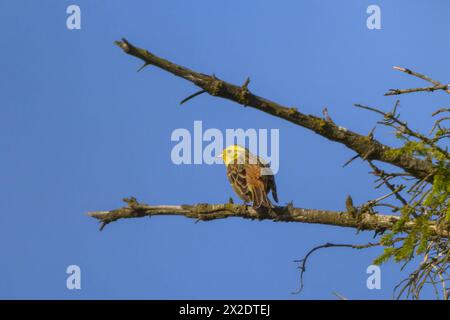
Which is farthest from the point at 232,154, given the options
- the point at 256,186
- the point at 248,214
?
the point at 248,214

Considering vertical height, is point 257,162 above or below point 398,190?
above

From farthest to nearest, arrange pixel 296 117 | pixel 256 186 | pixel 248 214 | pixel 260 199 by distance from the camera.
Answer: pixel 256 186 → pixel 260 199 → pixel 248 214 → pixel 296 117

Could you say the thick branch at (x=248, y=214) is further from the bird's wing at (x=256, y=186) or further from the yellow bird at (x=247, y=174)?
the yellow bird at (x=247, y=174)

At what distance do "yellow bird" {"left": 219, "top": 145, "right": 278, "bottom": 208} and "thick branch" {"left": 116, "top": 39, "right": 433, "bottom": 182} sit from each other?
2413 millimetres

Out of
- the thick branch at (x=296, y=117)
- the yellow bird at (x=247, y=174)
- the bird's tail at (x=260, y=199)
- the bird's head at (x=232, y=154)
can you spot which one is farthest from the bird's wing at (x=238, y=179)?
the thick branch at (x=296, y=117)

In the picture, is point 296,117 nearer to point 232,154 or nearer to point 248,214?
point 248,214

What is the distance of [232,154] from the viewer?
29.6 feet

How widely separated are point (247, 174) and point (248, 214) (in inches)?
73.2

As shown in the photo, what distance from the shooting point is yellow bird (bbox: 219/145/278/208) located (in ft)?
25.7

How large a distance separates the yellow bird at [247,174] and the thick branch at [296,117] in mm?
2413

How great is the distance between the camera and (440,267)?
477 centimetres
